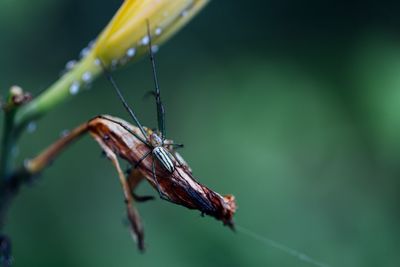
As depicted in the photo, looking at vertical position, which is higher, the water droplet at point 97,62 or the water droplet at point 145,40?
the water droplet at point 97,62

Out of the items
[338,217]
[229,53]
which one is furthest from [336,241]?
[229,53]

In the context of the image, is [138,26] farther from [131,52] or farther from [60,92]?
[60,92]

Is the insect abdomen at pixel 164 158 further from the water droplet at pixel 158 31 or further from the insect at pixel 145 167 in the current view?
the water droplet at pixel 158 31

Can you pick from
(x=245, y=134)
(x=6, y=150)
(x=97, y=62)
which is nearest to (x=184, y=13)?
(x=97, y=62)

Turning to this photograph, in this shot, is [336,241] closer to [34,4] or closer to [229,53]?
Answer: [229,53]

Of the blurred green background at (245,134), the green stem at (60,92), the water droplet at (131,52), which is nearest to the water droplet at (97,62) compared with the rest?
the green stem at (60,92)

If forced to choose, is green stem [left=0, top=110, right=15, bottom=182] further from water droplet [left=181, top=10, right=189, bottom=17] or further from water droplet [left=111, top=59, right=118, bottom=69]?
water droplet [left=181, top=10, right=189, bottom=17]
